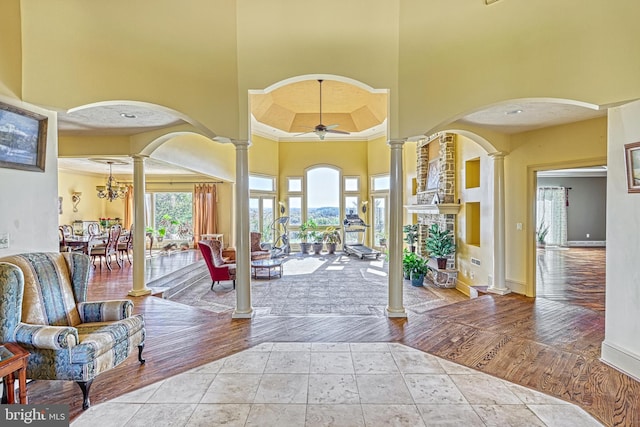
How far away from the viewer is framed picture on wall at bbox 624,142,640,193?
2.84m

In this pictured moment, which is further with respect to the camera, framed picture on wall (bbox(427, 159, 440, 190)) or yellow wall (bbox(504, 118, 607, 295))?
framed picture on wall (bbox(427, 159, 440, 190))

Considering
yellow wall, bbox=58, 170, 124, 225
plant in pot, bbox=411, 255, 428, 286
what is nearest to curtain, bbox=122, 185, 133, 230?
yellow wall, bbox=58, 170, 124, 225

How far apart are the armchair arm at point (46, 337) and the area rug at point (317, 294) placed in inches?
103

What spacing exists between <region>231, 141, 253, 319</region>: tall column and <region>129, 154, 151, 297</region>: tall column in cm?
232

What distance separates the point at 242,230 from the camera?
4293 millimetres

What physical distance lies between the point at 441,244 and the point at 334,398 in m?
5.64

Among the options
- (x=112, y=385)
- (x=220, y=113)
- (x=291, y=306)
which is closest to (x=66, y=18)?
(x=220, y=113)

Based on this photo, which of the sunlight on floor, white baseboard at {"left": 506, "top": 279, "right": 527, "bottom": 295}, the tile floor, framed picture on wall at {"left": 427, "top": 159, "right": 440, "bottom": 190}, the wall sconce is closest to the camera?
the tile floor

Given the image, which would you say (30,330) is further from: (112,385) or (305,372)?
(305,372)

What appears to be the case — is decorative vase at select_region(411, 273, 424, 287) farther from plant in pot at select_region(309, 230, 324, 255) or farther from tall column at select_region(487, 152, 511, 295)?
plant in pot at select_region(309, 230, 324, 255)

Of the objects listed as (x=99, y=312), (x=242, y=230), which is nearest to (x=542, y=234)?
(x=242, y=230)

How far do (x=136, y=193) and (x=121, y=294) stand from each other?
182cm

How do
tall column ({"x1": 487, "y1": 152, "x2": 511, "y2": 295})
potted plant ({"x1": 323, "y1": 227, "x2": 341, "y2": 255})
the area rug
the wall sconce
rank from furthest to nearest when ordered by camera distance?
potted plant ({"x1": 323, "y1": 227, "x2": 341, "y2": 255})
the wall sconce
the area rug
tall column ({"x1": 487, "y1": 152, "x2": 511, "y2": 295})

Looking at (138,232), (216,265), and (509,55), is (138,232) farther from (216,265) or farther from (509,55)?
(509,55)
